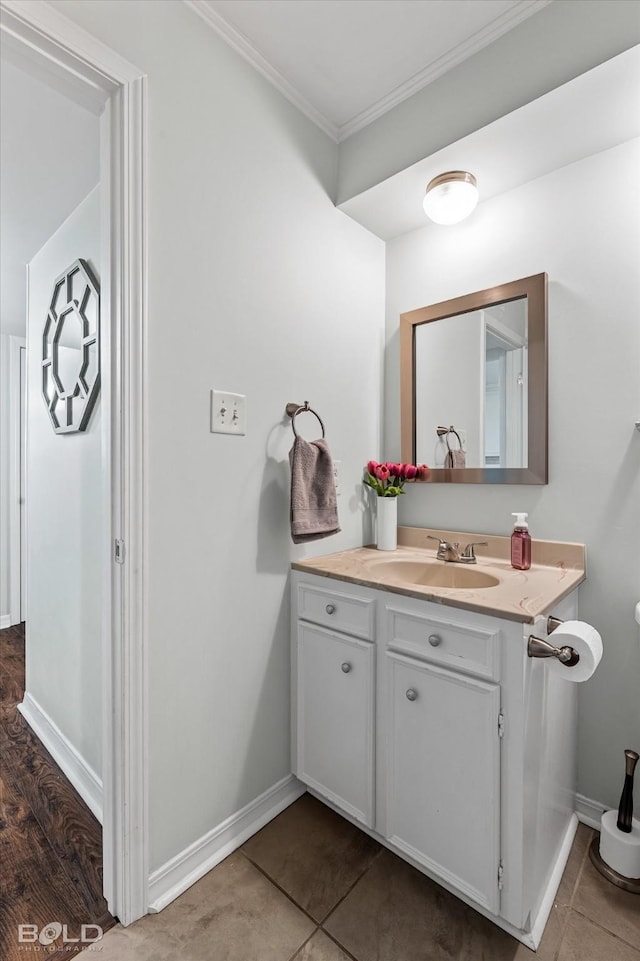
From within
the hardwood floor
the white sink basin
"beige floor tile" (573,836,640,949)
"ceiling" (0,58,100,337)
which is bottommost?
the hardwood floor

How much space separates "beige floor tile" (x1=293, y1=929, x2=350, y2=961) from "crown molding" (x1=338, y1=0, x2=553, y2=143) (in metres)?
2.45

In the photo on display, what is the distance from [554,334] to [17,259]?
257 centimetres

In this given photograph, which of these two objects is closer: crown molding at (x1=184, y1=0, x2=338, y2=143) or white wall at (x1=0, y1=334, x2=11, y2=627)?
crown molding at (x1=184, y1=0, x2=338, y2=143)

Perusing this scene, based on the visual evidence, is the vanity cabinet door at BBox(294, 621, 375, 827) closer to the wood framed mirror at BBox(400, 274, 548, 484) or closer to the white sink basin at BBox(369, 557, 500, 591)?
the white sink basin at BBox(369, 557, 500, 591)

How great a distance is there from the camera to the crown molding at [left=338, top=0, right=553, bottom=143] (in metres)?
1.24

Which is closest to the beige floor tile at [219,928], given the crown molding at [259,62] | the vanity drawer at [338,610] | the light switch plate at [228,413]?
the vanity drawer at [338,610]

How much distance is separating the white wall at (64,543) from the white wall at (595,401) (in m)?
1.52

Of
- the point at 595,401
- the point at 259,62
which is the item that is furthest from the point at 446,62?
the point at 595,401

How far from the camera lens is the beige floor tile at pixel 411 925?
3.42 ft

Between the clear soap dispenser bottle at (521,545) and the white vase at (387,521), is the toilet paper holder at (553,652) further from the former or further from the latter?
the white vase at (387,521)

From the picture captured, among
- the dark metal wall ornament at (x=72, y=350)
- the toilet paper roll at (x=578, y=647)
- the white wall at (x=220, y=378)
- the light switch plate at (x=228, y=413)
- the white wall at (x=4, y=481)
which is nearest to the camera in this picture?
the toilet paper roll at (x=578, y=647)

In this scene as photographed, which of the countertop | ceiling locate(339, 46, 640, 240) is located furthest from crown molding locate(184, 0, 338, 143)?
the countertop

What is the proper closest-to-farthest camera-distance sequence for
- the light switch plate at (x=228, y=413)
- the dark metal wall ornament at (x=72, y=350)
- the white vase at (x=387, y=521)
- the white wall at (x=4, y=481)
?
the light switch plate at (x=228, y=413), the dark metal wall ornament at (x=72, y=350), the white vase at (x=387, y=521), the white wall at (x=4, y=481)

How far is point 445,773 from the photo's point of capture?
3.67ft
